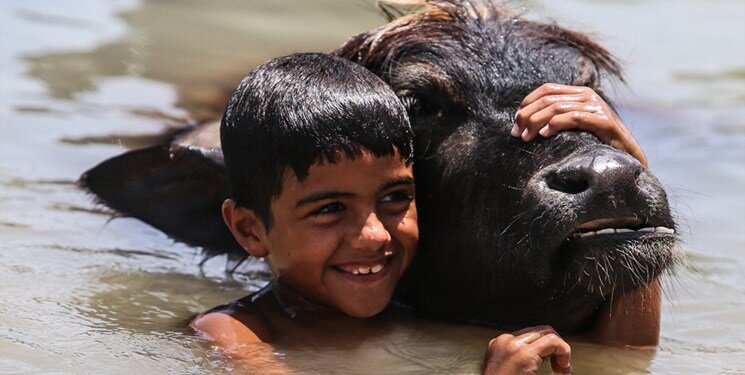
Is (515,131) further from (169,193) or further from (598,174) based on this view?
(169,193)

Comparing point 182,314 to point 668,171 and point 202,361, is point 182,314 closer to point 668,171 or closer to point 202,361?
point 202,361

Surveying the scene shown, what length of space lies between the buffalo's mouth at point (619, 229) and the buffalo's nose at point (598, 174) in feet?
0.39

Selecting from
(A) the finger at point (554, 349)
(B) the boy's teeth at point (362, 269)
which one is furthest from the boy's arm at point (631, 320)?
(B) the boy's teeth at point (362, 269)

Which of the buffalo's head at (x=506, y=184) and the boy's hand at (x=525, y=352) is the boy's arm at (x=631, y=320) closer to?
the buffalo's head at (x=506, y=184)

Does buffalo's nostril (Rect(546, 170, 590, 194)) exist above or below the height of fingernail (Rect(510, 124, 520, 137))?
below

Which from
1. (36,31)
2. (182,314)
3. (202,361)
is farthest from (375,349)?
Result: (36,31)

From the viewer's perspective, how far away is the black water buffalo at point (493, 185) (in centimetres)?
445

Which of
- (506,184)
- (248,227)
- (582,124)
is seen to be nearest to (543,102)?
Answer: (582,124)

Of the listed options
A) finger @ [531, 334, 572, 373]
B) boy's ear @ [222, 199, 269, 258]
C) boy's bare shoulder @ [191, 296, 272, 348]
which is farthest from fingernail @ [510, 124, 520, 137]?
boy's bare shoulder @ [191, 296, 272, 348]

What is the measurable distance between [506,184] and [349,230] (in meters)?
0.57

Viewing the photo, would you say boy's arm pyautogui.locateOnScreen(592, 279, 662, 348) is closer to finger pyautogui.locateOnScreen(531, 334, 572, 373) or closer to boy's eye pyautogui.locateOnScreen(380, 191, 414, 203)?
finger pyautogui.locateOnScreen(531, 334, 572, 373)

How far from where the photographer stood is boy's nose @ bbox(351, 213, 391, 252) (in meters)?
4.71

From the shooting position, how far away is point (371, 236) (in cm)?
470

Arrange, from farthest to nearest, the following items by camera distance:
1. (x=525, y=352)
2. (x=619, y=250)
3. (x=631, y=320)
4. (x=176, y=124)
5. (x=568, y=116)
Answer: (x=176, y=124), (x=631, y=320), (x=568, y=116), (x=619, y=250), (x=525, y=352)
